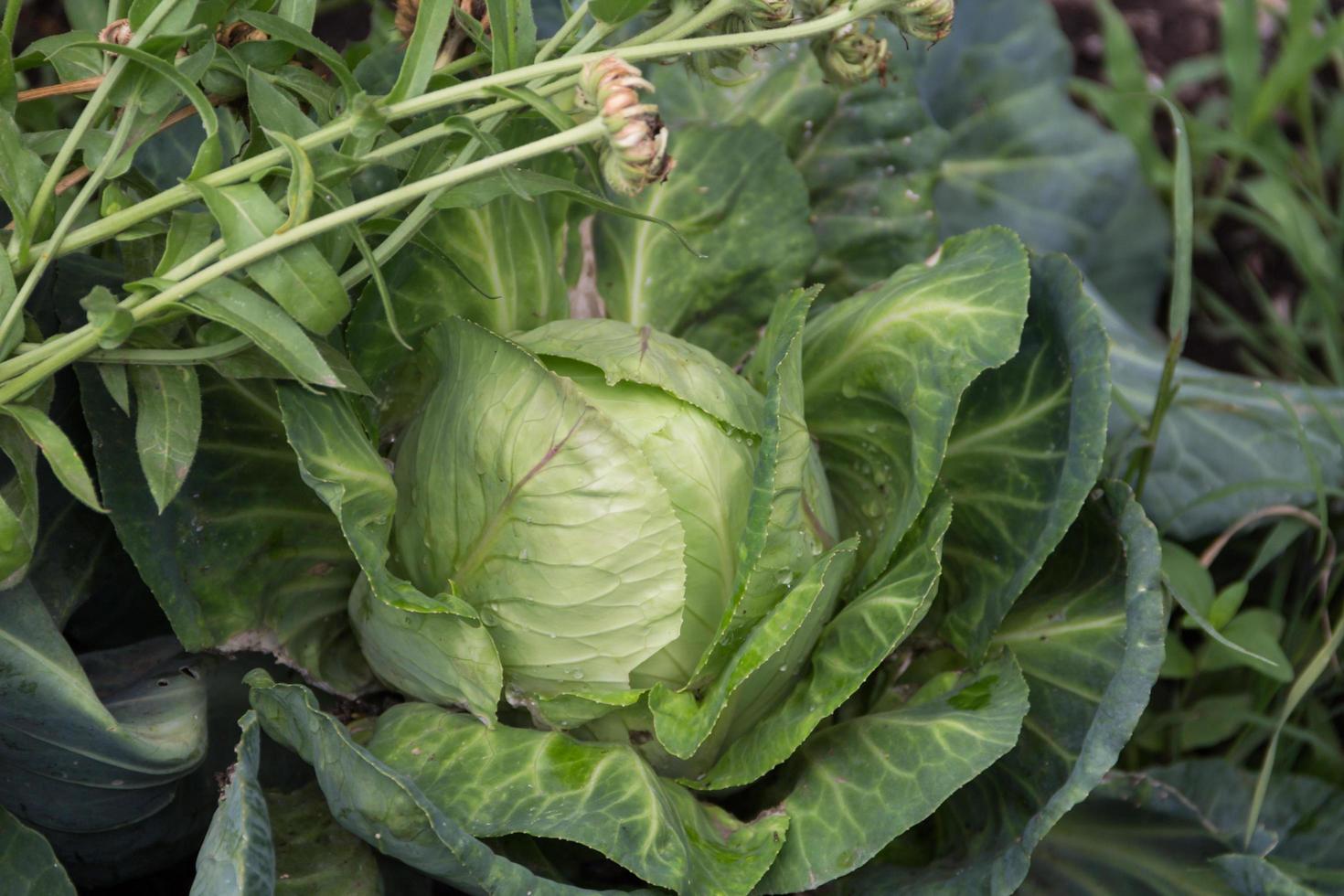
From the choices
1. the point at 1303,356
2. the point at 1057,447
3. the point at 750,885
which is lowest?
the point at 1303,356

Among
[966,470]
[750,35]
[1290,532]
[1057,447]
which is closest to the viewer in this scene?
[750,35]

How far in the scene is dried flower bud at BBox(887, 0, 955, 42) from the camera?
107 centimetres

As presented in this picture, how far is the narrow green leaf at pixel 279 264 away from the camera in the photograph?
999 mm

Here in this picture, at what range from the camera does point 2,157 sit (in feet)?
3.43

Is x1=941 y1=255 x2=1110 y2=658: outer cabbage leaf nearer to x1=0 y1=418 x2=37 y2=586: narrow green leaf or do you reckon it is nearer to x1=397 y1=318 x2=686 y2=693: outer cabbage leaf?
x1=397 y1=318 x2=686 y2=693: outer cabbage leaf

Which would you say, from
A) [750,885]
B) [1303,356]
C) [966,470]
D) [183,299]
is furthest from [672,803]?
[1303,356]

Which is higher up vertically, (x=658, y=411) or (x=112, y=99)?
(x=112, y=99)

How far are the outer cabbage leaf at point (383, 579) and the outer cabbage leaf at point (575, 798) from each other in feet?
0.13

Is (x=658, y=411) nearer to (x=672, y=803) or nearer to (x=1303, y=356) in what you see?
(x=672, y=803)

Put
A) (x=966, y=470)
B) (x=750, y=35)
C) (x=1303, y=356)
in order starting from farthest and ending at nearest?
(x=1303, y=356)
(x=966, y=470)
(x=750, y=35)

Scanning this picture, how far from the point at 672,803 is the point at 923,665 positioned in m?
0.39

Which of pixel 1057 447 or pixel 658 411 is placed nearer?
pixel 658 411

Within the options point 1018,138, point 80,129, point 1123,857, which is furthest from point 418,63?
point 1018,138

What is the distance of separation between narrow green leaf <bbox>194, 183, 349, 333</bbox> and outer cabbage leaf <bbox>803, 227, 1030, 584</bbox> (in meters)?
0.60
